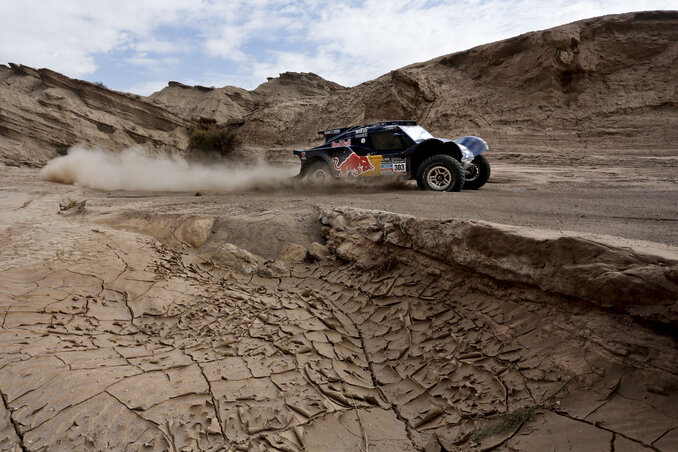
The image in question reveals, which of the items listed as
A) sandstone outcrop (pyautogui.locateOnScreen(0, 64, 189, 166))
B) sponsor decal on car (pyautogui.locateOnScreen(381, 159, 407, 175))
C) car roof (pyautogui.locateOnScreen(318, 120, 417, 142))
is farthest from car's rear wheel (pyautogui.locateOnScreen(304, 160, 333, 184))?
sandstone outcrop (pyautogui.locateOnScreen(0, 64, 189, 166))

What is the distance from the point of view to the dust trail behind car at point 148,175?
394 inches

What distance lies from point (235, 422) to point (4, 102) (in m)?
23.3

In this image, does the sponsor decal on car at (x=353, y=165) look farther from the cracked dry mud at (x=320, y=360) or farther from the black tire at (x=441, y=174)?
the cracked dry mud at (x=320, y=360)

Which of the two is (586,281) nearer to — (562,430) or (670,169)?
(562,430)

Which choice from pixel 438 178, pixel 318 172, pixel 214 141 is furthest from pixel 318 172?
pixel 214 141

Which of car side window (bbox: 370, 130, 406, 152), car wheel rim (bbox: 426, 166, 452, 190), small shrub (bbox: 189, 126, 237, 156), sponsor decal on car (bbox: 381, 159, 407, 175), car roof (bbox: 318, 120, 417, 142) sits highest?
small shrub (bbox: 189, 126, 237, 156)

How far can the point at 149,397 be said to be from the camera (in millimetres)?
2428

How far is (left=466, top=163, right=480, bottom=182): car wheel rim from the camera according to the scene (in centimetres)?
807

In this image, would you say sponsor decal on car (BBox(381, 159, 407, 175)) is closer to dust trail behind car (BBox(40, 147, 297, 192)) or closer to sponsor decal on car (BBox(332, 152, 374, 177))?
sponsor decal on car (BBox(332, 152, 374, 177))

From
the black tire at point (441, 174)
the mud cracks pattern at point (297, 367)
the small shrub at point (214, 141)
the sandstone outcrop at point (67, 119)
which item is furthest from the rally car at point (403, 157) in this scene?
the sandstone outcrop at point (67, 119)

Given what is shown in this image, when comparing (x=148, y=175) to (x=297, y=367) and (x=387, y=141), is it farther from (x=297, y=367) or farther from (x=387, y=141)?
(x=297, y=367)

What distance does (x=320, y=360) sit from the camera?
10.3ft

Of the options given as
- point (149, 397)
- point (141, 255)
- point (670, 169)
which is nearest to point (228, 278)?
point (141, 255)

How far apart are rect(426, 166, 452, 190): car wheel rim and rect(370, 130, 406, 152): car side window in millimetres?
897
